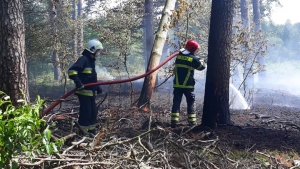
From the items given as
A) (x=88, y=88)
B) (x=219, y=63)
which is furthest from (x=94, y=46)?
(x=219, y=63)


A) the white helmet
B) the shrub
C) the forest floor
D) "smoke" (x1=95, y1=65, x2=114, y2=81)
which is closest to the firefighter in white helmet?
the white helmet

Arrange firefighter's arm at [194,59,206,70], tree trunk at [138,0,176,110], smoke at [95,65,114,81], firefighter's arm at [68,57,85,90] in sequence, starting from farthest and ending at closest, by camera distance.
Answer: smoke at [95,65,114,81]
tree trunk at [138,0,176,110]
firefighter's arm at [194,59,206,70]
firefighter's arm at [68,57,85,90]

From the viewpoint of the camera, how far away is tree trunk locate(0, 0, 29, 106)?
4.62m

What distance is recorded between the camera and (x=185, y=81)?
22.4ft

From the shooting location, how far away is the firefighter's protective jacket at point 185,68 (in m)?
6.61

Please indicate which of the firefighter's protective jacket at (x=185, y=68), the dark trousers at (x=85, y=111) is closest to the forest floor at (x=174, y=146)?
the dark trousers at (x=85, y=111)

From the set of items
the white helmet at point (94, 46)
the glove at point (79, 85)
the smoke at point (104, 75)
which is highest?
the white helmet at point (94, 46)

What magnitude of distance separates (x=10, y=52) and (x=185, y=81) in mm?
3348

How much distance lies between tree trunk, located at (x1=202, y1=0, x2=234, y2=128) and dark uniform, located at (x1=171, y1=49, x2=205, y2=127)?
467 millimetres

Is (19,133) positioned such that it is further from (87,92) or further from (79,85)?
(87,92)

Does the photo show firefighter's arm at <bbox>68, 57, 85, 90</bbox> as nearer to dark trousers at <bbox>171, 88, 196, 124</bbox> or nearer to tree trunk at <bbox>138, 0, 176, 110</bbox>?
dark trousers at <bbox>171, 88, 196, 124</bbox>

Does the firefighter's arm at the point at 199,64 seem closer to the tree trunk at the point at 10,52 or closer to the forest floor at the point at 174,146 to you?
the forest floor at the point at 174,146

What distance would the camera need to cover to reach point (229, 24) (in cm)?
624

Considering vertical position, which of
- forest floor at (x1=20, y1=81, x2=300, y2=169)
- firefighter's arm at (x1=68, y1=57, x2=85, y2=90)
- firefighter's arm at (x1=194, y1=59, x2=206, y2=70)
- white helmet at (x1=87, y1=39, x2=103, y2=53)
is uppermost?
white helmet at (x1=87, y1=39, x2=103, y2=53)
